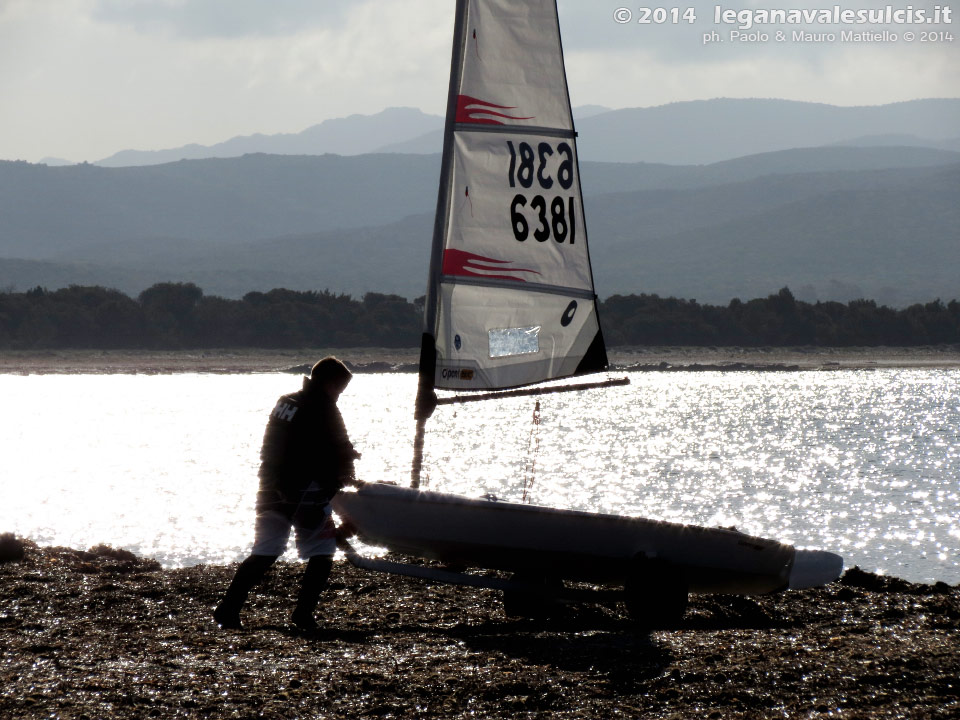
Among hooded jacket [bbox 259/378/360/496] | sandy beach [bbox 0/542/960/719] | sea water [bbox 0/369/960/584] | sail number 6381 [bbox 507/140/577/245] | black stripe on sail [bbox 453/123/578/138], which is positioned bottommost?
sea water [bbox 0/369/960/584]

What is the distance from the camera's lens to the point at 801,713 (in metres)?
7.00

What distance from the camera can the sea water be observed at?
24.8 m

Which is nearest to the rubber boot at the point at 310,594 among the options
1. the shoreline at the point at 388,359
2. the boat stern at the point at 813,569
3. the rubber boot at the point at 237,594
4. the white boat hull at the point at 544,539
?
the rubber boot at the point at 237,594

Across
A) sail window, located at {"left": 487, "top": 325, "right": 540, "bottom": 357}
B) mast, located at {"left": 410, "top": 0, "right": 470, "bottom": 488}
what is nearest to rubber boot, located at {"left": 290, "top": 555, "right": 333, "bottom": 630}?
mast, located at {"left": 410, "top": 0, "right": 470, "bottom": 488}

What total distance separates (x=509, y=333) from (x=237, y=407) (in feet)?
224

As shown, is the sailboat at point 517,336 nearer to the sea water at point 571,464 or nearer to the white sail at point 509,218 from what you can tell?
the white sail at point 509,218

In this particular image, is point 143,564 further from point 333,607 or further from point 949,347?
point 949,347

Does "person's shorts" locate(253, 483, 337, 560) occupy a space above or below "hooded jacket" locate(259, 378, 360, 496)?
below

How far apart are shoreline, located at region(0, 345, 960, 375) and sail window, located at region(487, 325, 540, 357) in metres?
78.4

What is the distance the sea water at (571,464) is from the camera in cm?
2477

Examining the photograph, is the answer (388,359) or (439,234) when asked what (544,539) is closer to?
(439,234)

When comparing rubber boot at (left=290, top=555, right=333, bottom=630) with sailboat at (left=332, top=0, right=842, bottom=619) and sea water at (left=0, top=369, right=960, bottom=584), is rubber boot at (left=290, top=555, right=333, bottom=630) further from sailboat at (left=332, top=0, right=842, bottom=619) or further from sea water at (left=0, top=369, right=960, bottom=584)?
sea water at (left=0, top=369, right=960, bottom=584)

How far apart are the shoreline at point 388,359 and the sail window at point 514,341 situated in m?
78.4

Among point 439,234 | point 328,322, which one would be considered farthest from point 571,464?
point 328,322
